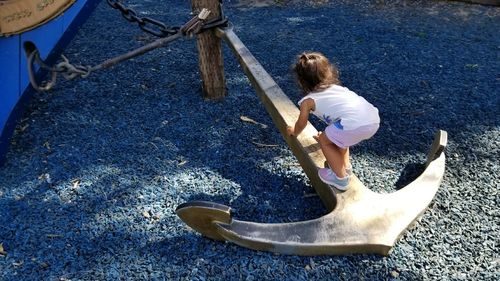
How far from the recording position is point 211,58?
2.92 meters

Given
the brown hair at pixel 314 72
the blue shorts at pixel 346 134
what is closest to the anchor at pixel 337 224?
the blue shorts at pixel 346 134

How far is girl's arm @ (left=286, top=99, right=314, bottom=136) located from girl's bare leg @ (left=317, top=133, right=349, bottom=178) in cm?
Result: 11

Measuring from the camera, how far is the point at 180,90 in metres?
3.27

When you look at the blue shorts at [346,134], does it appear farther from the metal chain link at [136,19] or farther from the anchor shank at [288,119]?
the metal chain link at [136,19]

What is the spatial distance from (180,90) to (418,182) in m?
1.83

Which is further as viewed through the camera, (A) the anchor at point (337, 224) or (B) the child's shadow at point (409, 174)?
(B) the child's shadow at point (409, 174)

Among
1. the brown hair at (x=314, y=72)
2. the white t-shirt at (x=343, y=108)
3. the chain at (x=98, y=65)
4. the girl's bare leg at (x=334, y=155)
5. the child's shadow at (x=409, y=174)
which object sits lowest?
the child's shadow at (x=409, y=174)

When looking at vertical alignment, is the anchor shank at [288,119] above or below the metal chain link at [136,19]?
below

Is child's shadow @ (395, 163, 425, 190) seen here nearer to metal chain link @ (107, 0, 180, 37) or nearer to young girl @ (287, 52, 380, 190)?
young girl @ (287, 52, 380, 190)

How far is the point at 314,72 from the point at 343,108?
205 millimetres

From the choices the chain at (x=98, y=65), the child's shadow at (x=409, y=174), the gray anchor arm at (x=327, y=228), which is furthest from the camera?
the child's shadow at (x=409, y=174)

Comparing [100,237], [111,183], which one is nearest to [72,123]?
[111,183]

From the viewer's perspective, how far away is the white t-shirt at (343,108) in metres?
2.00

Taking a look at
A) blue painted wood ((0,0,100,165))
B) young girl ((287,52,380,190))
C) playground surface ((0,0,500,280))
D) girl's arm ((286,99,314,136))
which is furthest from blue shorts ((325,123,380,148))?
blue painted wood ((0,0,100,165))
